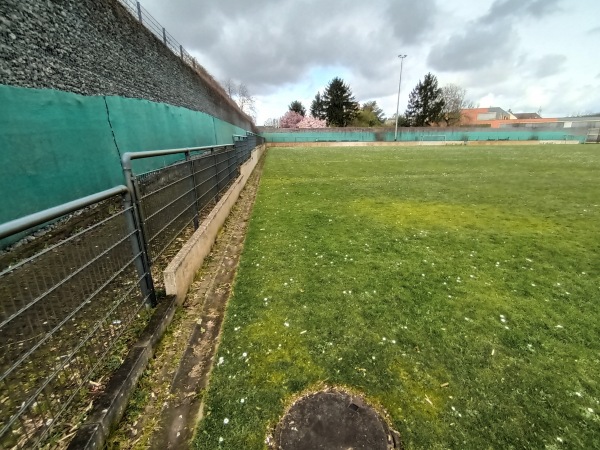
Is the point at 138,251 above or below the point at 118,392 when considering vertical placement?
above

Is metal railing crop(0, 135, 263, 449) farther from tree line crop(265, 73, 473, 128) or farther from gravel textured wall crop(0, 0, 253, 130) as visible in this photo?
tree line crop(265, 73, 473, 128)

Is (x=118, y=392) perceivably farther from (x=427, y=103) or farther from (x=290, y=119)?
(x=290, y=119)

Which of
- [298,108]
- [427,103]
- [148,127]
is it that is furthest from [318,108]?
[148,127]

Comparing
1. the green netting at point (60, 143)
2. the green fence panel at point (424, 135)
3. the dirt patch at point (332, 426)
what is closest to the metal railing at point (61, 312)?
the dirt patch at point (332, 426)

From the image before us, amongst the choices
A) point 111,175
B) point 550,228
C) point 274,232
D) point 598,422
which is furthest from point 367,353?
point 111,175

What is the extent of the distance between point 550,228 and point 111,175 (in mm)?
8742

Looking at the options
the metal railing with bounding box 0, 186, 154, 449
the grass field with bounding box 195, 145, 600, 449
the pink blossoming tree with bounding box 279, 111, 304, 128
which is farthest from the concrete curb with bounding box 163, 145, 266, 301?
the pink blossoming tree with bounding box 279, 111, 304, 128

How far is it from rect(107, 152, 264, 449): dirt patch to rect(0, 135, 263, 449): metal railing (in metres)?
0.34

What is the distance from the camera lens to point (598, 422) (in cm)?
196

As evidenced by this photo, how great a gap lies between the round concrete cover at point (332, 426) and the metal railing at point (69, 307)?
1386 millimetres

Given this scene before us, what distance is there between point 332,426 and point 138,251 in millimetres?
2260

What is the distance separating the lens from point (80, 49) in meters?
5.83

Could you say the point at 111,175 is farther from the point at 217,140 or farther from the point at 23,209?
the point at 217,140

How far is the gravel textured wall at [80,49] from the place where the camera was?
14.5 ft
